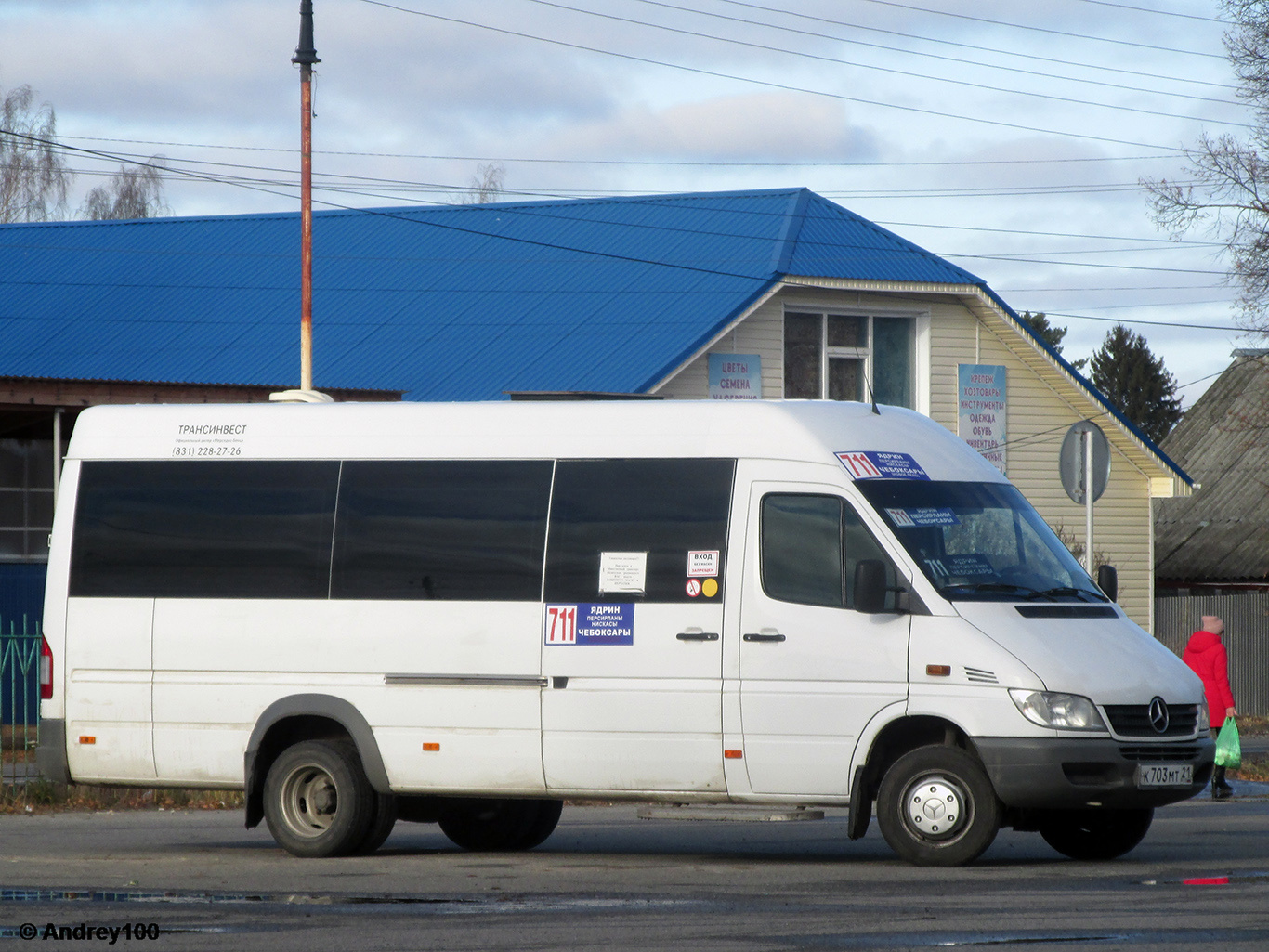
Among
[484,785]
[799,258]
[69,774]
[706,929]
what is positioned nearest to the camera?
[706,929]

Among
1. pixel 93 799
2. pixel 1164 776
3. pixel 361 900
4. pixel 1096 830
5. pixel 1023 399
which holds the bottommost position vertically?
pixel 93 799

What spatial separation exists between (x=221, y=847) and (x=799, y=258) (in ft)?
62.8

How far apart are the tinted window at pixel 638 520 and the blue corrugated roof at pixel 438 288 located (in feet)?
50.0

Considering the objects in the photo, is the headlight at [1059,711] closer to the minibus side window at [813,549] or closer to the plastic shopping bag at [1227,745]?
the minibus side window at [813,549]

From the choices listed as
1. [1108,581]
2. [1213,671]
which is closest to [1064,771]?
[1108,581]

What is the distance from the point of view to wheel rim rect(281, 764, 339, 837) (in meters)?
11.9

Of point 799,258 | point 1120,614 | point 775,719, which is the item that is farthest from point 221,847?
point 799,258

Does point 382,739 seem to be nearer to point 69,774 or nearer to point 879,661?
point 69,774

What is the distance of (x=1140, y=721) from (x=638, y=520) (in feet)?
10.1

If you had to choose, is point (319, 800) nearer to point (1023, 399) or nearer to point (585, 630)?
point (585, 630)

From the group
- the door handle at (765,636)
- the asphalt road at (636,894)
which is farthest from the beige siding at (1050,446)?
the door handle at (765,636)

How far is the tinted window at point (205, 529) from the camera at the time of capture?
12.0 meters

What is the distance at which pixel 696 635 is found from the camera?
11094mm

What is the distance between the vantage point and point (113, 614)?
40.0 feet
